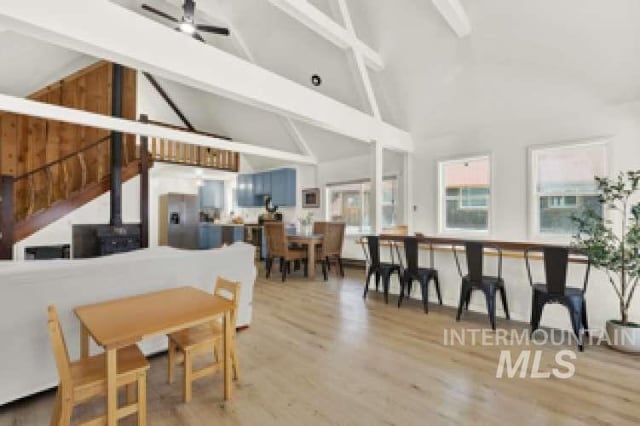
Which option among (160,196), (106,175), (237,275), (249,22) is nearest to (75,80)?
(106,175)

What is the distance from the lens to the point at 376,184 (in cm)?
452

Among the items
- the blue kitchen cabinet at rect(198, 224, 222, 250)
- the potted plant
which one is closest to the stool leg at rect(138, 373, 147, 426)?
the potted plant

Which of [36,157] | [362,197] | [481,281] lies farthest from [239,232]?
[481,281]

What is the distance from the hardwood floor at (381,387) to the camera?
68.3 inches

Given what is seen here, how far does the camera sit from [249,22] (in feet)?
18.1

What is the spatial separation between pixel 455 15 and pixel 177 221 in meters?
7.20

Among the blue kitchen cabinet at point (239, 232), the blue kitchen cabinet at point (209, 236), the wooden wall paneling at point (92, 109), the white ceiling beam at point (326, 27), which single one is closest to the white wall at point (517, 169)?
the white ceiling beam at point (326, 27)

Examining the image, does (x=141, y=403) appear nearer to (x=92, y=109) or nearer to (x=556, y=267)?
(x=556, y=267)

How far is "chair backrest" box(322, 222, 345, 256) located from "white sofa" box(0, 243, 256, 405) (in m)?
3.15

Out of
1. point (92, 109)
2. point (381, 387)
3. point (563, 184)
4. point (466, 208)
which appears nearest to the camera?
point (381, 387)

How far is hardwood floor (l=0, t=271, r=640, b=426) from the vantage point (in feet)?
5.69

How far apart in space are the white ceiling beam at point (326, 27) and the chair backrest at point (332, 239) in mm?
2712

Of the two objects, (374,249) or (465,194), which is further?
(465,194)

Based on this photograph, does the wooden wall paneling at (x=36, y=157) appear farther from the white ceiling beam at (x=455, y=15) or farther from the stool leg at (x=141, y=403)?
the white ceiling beam at (x=455, y=15)
